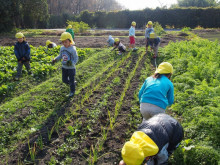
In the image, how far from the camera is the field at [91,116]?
11.2 feet

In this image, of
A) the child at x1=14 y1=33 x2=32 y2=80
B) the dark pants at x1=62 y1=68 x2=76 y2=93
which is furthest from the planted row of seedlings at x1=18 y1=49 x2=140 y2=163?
the child at x1=14 y1=33 x2=32 y2=80

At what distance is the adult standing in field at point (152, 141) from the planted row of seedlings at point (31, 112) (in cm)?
240

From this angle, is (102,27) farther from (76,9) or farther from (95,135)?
(95,135)

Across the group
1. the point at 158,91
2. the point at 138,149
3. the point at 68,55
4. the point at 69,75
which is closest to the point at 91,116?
the point at 69,75

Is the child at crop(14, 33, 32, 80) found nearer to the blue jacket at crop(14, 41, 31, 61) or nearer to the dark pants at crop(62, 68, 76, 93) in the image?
the blue jacket at crop(14, 41, 31, 61)

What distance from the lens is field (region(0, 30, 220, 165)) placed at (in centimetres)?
342

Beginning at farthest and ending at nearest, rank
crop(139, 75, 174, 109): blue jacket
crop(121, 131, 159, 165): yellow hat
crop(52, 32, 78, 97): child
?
crop(52, 32, 78, 97): child, crop(139, 75, 174, 109): blue jacket, crop(121, 131, 159, 165): yellow hat

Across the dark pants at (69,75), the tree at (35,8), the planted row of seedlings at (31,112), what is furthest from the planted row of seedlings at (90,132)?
the tree at (35,8)

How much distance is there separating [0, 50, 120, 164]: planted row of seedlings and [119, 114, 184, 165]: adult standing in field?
2.40 m

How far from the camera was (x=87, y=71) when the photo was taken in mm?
8023

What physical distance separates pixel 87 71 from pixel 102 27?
2898 centimetres

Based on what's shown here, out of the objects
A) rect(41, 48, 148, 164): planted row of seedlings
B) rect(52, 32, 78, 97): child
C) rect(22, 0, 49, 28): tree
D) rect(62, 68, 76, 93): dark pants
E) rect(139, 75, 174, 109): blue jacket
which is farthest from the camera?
rect(22, 0, 49, 28): tree

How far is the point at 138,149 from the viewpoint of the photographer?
2051mm

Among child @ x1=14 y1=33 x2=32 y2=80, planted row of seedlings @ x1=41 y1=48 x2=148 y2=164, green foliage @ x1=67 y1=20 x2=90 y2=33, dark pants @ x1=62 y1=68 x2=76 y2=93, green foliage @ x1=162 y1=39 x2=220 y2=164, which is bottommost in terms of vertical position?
planted row of seedlings @ x1=41 y1=48 x2=148 y2=164
